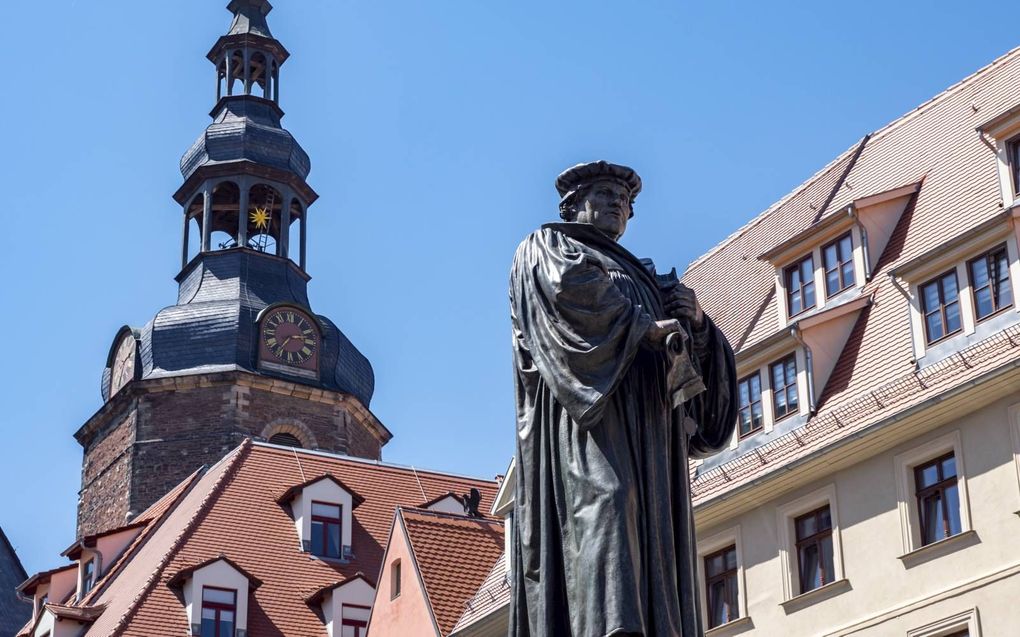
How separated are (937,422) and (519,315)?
15.6m

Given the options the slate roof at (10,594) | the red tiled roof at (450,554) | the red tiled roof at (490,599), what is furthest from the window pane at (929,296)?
the slate roof at (10,594)

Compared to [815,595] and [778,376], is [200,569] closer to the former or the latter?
[778,376]

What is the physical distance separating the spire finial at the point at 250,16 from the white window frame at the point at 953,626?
43.1m

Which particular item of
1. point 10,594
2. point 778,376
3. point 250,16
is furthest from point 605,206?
point 250,16

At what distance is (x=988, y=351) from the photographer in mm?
20484

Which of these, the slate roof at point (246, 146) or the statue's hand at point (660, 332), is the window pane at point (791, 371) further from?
the slate roof at point (246, 146)

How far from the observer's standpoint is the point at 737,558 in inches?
918

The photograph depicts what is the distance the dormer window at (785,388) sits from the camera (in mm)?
23594

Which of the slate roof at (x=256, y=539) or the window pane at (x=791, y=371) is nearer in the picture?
the window pane at (x=791, y=371)

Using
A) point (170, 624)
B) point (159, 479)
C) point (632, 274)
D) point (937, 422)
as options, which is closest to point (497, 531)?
point (170, 624)

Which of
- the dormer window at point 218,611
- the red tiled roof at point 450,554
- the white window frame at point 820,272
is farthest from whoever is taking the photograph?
the dormer window at point 218,611

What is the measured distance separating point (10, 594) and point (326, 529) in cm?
1703

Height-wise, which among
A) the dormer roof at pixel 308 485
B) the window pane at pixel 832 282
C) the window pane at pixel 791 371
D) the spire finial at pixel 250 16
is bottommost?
Answer: the window pane at pixel 791 371

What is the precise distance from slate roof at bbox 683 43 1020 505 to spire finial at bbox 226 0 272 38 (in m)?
33.1
